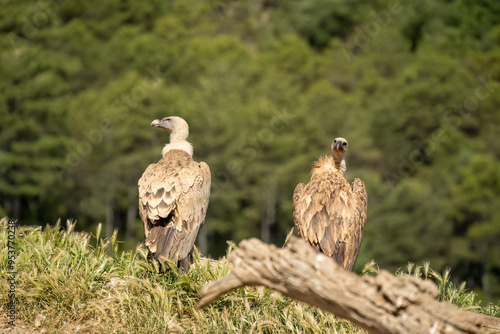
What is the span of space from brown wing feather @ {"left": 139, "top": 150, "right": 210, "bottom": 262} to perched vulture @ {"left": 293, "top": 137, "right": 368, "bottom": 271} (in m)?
1.39

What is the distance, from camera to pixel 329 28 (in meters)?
90.4

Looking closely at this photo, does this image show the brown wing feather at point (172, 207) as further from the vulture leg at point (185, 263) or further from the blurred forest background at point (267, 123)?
the blurred forest background at point (267, 123)

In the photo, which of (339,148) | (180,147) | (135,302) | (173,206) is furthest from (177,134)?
(135,302)

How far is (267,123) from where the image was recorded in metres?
56.5

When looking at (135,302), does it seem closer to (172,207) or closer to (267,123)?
(172,207)

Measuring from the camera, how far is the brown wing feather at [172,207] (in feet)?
26.2

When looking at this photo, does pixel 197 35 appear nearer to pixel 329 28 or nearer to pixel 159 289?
pixel 329 28

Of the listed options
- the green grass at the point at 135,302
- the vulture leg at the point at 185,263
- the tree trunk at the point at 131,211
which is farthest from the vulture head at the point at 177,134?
the tree trunk at the point at 131,211

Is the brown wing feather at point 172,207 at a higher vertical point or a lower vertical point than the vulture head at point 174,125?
lower

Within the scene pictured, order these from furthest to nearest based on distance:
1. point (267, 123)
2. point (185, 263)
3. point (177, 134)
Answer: point (267, 123) → point (177, 134) → point (185, 263)

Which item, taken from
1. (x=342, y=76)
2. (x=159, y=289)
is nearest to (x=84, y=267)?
(x=159, y=289)

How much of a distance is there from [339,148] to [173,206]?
261 cm

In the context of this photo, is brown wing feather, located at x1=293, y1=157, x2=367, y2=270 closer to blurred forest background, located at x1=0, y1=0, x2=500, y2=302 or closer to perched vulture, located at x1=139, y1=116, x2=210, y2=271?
perched vulture, located at x1=139, y1=116, x2=210, y2=271

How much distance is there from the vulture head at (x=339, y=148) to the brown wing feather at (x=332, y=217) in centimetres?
62
